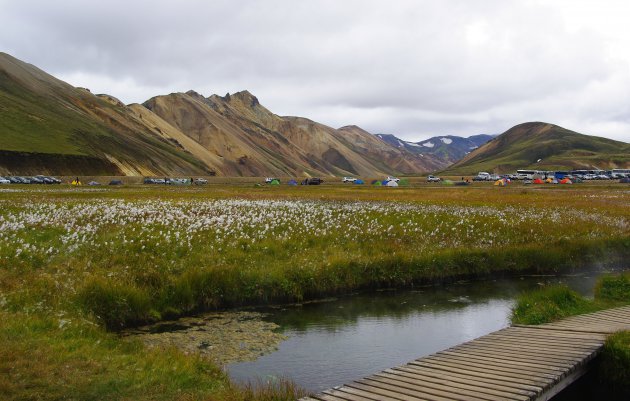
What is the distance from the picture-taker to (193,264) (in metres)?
20.6

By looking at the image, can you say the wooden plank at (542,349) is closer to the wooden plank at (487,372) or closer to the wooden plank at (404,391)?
the wooden plank at (487,372)

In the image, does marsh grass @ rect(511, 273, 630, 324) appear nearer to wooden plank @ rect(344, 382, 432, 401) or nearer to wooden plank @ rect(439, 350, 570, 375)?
wooden plank @ rect(439, 350, 570, 375)

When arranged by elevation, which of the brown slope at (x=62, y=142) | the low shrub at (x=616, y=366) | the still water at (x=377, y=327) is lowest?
the still water at (x=377, y=327)

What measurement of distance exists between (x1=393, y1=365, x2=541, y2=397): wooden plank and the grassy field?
2477mm

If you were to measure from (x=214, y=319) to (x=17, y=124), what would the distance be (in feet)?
534

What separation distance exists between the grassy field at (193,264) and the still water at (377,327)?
1517mm

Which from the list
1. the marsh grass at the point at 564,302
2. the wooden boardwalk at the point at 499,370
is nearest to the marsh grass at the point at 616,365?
the wooden boardwalk at the point at 499,370

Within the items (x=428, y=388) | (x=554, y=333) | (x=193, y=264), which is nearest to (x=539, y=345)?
(x=554, y=333)

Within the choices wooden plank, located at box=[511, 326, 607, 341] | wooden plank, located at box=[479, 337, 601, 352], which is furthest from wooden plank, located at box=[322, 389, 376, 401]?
wooden plank, located at box=[511, 326, 607, 341]

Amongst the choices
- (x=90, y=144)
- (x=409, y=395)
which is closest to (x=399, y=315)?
(x=409, y=395)

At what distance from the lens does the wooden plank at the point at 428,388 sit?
8.85 metres

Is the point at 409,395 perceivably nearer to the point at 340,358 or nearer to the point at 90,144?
the point at 340,358

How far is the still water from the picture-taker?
13523 mm

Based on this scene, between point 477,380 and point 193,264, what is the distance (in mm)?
13332
